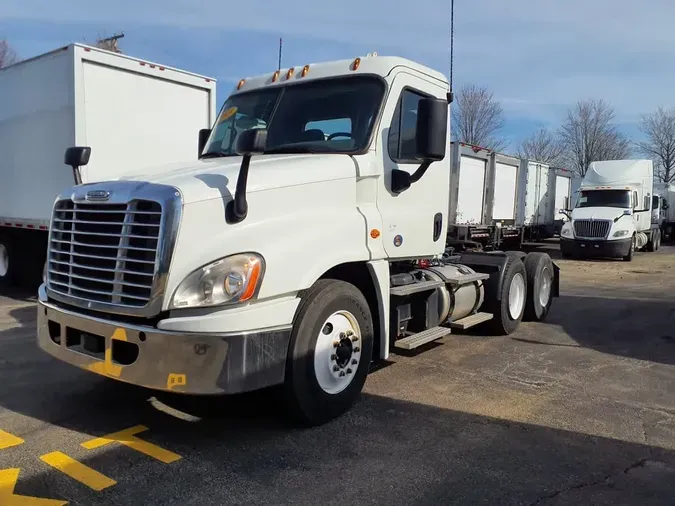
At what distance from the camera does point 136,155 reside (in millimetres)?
9461

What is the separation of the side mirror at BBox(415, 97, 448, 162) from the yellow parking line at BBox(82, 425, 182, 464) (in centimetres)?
297

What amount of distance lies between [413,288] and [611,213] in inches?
721

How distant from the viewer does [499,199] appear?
17.1 meters

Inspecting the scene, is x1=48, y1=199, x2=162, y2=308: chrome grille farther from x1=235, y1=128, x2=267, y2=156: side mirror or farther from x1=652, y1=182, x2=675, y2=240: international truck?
x1=652, y1=182, x2=675, y2=240: international truck

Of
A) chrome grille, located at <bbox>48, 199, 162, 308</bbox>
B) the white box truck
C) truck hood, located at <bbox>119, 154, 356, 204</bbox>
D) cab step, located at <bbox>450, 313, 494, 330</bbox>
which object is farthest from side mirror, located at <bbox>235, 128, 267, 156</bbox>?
the white box truck

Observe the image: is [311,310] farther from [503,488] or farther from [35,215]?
[35,215]

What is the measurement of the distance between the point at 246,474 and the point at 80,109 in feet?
22.5

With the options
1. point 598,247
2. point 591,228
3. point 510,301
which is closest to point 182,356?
point 510,301

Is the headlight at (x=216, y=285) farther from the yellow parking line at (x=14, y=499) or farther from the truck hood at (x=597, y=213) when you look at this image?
the truck hood at (x=597, y=213)

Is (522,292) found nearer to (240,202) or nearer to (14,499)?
(240,202)

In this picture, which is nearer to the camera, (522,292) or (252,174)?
(252,174)

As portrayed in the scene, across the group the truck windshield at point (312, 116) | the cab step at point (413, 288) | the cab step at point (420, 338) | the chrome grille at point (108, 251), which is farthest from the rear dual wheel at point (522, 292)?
the chrome grille at point (108, 251)

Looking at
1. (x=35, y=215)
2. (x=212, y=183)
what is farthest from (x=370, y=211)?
(x=35, y=215)

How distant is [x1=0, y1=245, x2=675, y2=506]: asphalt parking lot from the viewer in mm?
3543
